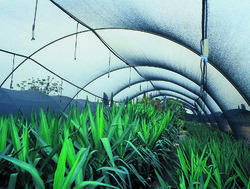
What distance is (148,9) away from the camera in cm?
375

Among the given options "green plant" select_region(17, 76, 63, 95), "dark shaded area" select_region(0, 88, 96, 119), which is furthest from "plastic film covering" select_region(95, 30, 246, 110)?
"green plant" select_region(17, 76, 63, 95)

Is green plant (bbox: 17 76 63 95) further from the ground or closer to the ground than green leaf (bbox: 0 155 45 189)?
further from the ground

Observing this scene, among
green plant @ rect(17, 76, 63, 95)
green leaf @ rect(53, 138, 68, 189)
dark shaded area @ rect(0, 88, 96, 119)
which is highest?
green plant @ rect(17, 76, 63, 95)

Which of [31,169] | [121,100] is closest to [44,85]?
[121,100]

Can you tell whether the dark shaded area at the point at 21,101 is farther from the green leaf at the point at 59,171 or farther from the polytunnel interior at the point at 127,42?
the green leaf at the point at 59,171

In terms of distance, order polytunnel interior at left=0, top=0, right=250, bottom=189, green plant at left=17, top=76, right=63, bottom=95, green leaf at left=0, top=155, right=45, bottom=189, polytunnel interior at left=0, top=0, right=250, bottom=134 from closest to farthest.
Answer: green leaf at left=0, top=155, right=45, bottom=189 → polytunnel interior at left=0, top=0, right=250, bottom=189 → polytunnel interior at left=0, top=0, right=250, bottom=134 → green plant at left=17, top=76, right=63, bottom=95

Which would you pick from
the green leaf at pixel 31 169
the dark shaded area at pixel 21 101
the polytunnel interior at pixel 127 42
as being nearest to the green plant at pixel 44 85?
the polytunnel interior at pixel 127 42

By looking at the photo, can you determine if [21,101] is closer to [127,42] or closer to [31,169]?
[127,42]

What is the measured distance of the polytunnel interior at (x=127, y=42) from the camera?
2.88 m

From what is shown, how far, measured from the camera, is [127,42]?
659cm

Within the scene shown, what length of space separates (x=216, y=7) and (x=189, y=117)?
22683 millimetres

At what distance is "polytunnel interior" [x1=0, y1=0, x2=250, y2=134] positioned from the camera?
2883 mm

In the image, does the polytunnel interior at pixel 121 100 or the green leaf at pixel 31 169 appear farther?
the polytunnel interior at pixel 121 100

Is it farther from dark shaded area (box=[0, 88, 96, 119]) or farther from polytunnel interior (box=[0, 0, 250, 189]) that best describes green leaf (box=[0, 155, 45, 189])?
dark shaded area (box=[0, 88, 96, 119])
